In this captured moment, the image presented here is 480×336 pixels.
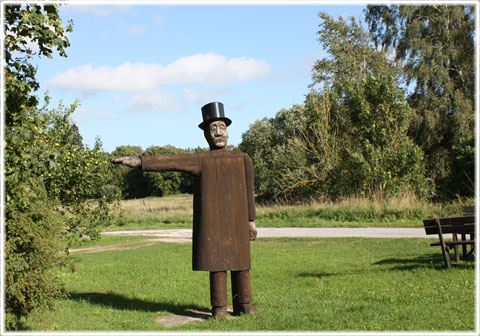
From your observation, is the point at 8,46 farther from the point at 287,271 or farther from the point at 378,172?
the point at 378,172

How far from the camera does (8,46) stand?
5.38 m

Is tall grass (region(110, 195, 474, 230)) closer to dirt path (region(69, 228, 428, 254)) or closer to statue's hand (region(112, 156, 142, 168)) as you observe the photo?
dirt path (region(69, 228, 428, 254))

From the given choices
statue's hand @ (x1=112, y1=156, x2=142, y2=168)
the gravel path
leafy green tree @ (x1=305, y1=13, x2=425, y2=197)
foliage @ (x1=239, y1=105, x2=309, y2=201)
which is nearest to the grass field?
the gravel path

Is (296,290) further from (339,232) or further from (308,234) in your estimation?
(339,232)

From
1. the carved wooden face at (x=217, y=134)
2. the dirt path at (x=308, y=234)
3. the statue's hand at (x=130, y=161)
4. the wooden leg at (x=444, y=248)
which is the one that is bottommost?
the dirt path at (x=308, y=234)

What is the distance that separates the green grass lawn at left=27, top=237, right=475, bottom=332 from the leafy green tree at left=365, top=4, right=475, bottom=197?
1857cm

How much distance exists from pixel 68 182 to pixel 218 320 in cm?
495

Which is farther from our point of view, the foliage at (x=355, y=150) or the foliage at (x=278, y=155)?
the foliage at (x=278, y=155)

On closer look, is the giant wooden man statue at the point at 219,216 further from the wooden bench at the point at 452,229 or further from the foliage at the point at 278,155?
the foliage at the point at 278,155

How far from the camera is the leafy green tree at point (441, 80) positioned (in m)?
30.6

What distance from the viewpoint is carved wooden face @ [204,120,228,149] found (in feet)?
22.7

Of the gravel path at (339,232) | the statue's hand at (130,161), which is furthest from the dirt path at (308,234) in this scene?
the statue's hand at (130,161)

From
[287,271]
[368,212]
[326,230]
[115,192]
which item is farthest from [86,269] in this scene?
[368,212]

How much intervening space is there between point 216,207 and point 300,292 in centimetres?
237
